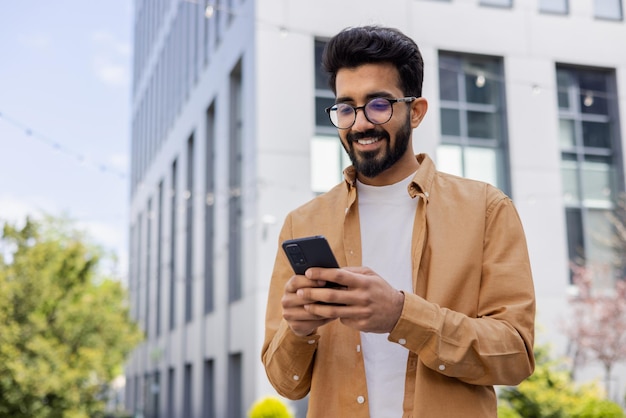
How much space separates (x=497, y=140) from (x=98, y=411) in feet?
32.3

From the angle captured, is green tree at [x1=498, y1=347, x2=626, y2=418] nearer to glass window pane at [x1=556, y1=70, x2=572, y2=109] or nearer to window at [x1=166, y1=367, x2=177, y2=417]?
glass window pane at [x1=556, y1=70, x2=572, y2=109]

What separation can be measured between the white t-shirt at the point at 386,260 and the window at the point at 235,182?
15461 mm

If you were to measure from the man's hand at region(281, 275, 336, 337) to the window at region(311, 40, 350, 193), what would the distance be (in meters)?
13.2

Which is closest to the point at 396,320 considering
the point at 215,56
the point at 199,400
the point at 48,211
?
the point at 215,56

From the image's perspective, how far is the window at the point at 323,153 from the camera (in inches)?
589

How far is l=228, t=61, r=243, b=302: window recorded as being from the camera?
17562 mm

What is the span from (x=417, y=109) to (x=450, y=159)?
14704 mm

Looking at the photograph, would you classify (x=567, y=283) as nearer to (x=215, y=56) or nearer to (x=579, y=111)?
(x=579, y=111)

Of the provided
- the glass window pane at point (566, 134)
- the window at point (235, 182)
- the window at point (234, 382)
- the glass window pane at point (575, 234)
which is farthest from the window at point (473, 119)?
the window at point (234, 382)

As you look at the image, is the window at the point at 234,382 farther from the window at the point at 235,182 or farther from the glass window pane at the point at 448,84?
the glass window pane at the point at 448,84

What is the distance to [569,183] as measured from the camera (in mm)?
17266

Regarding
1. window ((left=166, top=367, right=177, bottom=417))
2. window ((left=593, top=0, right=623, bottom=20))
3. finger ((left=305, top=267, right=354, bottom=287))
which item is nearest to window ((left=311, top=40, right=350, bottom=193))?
window ((left=593, top=0, right=623, bottom=20))

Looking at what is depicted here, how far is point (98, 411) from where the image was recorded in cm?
1512

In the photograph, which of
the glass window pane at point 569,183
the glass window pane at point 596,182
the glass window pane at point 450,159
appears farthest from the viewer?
the glass window pane at point 596,182
